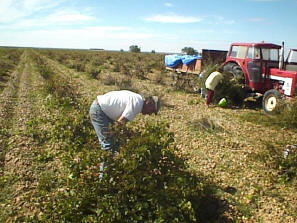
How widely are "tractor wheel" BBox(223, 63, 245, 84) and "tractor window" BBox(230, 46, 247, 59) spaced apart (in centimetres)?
35

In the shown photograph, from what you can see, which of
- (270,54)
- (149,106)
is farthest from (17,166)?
(270,54)

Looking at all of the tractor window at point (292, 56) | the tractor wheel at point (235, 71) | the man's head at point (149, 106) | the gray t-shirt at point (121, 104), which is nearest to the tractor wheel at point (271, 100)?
the tractor wheel at point (235, 71)

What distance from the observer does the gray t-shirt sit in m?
3.40

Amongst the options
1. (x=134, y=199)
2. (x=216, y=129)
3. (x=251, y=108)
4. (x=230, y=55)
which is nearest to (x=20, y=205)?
(x=134, y=199)

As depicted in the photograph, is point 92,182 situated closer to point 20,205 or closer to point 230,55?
point 20,205

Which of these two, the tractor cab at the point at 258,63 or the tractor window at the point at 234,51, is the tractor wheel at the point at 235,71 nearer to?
the tractor cab at the point at 258,63

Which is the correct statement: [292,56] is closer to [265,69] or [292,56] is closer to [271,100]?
[265,69]

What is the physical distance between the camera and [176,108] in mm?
8445

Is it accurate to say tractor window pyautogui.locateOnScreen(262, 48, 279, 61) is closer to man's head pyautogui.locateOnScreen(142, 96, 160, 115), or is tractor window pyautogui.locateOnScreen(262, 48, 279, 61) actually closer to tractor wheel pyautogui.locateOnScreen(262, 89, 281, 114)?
tractor wheel pyautogui.locateOnScreen(262, 89, 281, 114)

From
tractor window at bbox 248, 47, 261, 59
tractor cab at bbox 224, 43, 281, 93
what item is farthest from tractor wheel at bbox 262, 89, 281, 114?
tractor window at bbox 248, 47, 261, 59

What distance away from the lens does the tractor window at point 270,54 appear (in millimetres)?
8508

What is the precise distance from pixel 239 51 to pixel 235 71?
2.35 ft

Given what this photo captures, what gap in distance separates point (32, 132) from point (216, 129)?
4.43 m

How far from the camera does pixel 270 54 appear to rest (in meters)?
8.63
